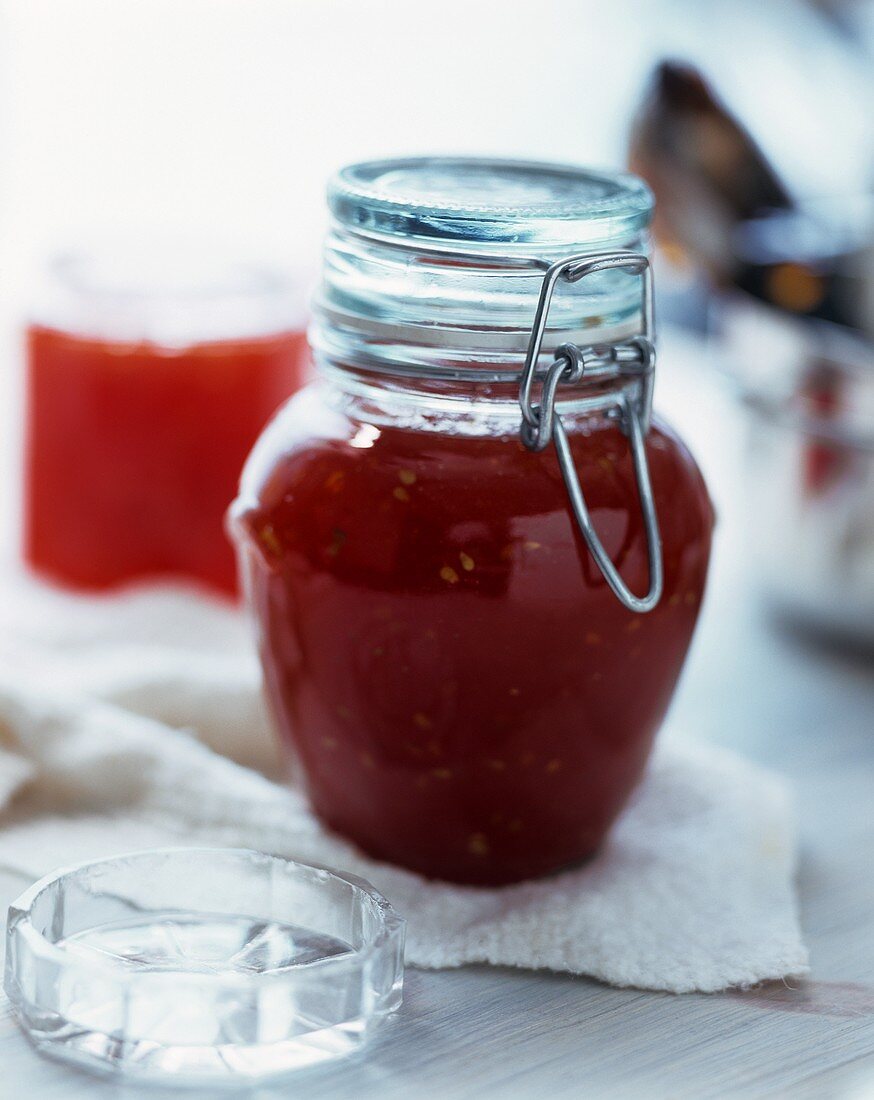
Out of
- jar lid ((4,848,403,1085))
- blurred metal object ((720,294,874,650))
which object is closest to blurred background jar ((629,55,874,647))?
blurred metal object ((720,294,874,650))

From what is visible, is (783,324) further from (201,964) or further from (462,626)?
(201,964)

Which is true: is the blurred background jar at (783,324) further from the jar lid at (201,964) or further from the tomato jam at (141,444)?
the jar lid at (201,964)

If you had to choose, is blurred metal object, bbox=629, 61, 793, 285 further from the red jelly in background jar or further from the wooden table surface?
the wooden table surface

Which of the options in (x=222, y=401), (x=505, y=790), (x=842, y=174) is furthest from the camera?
(x=842, y=174)

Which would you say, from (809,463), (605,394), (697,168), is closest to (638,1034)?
(605,394)

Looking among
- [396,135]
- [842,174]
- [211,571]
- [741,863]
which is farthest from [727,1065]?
[396,135]

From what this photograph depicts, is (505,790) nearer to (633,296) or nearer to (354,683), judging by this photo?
(354,683)
